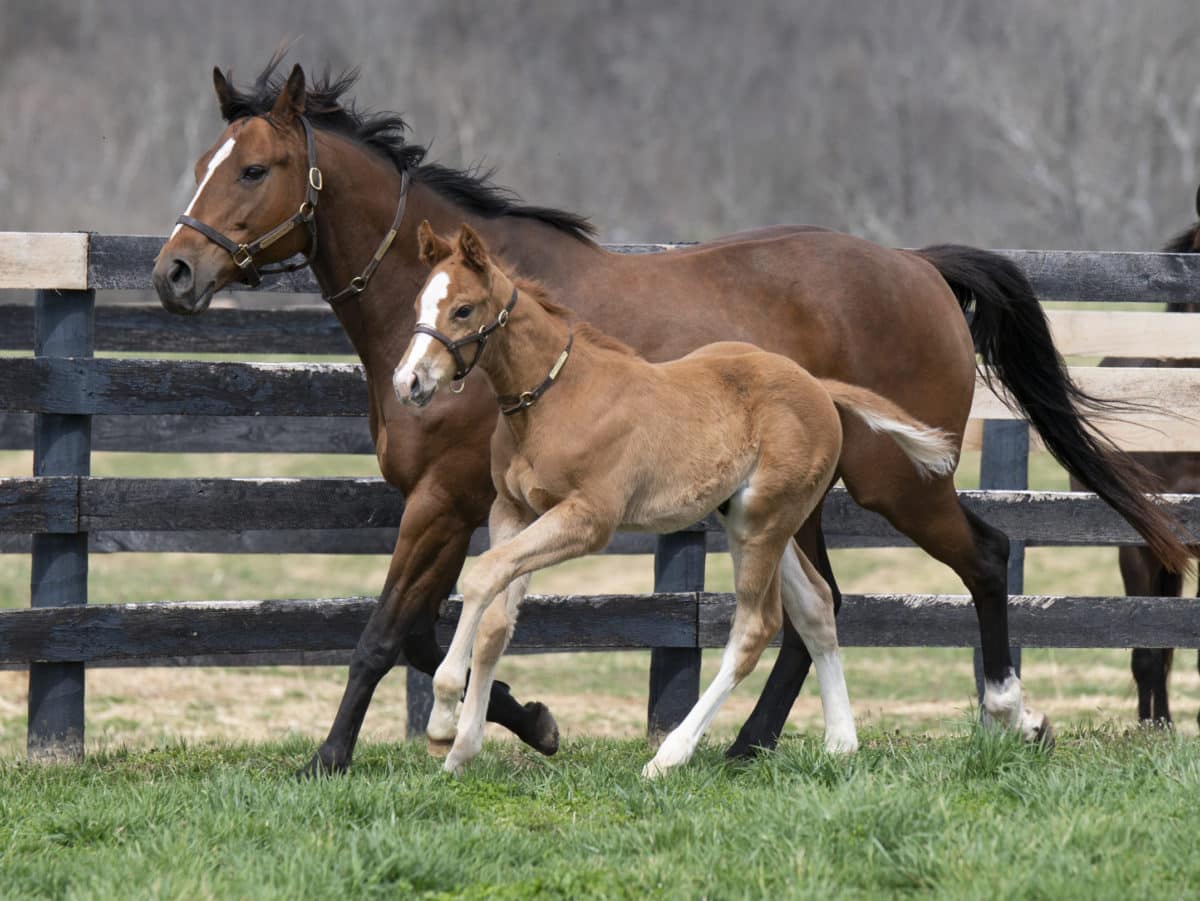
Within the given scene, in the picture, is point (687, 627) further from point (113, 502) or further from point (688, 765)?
point (113, 502)

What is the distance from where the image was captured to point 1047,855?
3385 millimetres

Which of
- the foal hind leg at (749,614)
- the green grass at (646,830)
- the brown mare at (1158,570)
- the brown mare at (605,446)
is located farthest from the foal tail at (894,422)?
the brown mare at (1158,570)

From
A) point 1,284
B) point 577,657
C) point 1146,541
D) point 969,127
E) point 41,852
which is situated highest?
point 969,127

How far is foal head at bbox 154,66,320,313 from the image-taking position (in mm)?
4727

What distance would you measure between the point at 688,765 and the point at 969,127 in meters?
45.7

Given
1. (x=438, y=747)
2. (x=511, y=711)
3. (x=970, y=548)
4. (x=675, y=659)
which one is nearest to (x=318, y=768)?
(x=438, y=747)

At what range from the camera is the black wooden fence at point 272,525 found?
5438mm

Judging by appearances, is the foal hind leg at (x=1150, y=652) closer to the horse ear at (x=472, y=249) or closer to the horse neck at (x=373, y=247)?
the horse neck at (x=373, y=247)

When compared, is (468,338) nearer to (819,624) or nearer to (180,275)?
(180,275)

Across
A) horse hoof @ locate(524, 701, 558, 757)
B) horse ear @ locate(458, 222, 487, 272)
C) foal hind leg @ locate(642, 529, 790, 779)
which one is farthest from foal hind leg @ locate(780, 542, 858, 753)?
horse ear @ locate(458, 222, 487, 272)

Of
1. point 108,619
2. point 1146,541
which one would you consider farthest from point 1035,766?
point 108,619

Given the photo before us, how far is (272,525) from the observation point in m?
5.69

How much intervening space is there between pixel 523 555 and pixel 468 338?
608 mm

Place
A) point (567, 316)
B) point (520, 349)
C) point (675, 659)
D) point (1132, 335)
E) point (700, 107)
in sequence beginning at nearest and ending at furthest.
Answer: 1. point (520, 349)
2. point (567, 316)
3. point (675, 659)
4. point (1132, 335)
5. point (700, 107)
